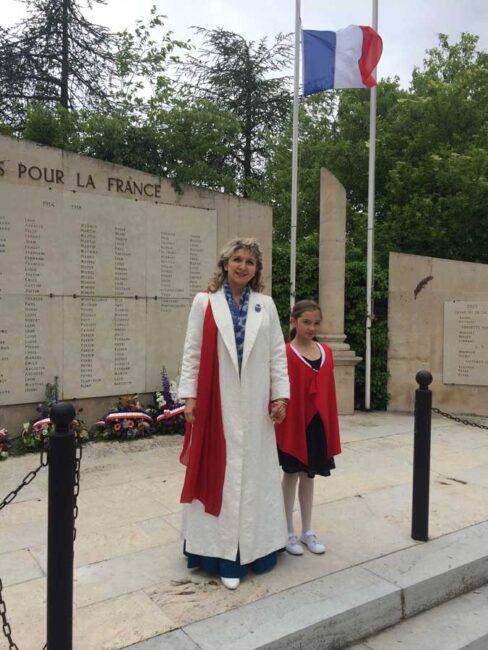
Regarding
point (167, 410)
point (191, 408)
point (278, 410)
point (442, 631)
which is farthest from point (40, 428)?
point (442, 631)

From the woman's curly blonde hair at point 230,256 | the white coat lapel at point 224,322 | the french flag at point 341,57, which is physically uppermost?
the french flag at point 341,57

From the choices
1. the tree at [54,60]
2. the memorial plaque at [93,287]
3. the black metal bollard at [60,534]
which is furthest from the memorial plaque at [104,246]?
the tree at [54,60]

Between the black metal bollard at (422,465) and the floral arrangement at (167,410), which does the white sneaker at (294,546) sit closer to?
the black metal bollard at (422,465)

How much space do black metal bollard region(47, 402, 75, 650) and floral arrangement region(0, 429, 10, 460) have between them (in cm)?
367

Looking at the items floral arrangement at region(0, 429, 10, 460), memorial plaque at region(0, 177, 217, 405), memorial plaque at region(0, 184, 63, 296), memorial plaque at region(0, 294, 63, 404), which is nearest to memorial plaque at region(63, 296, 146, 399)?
memorial plaque at region(0, 177, 217, 405)

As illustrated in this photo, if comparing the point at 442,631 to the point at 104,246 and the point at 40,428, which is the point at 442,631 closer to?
the point at 40,428

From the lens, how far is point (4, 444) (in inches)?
222

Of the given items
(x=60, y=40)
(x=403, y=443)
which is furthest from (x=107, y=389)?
(x=60, y=40)

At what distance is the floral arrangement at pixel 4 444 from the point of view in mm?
5508

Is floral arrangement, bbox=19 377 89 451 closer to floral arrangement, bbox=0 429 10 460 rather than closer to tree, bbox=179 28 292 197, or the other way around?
floral arrangement, bbox=0 429 10 460

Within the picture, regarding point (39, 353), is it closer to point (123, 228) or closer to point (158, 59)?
point (123, 228)

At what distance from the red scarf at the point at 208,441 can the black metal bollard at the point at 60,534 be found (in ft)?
2.98

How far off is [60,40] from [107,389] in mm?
14488

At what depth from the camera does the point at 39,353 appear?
240 inches
